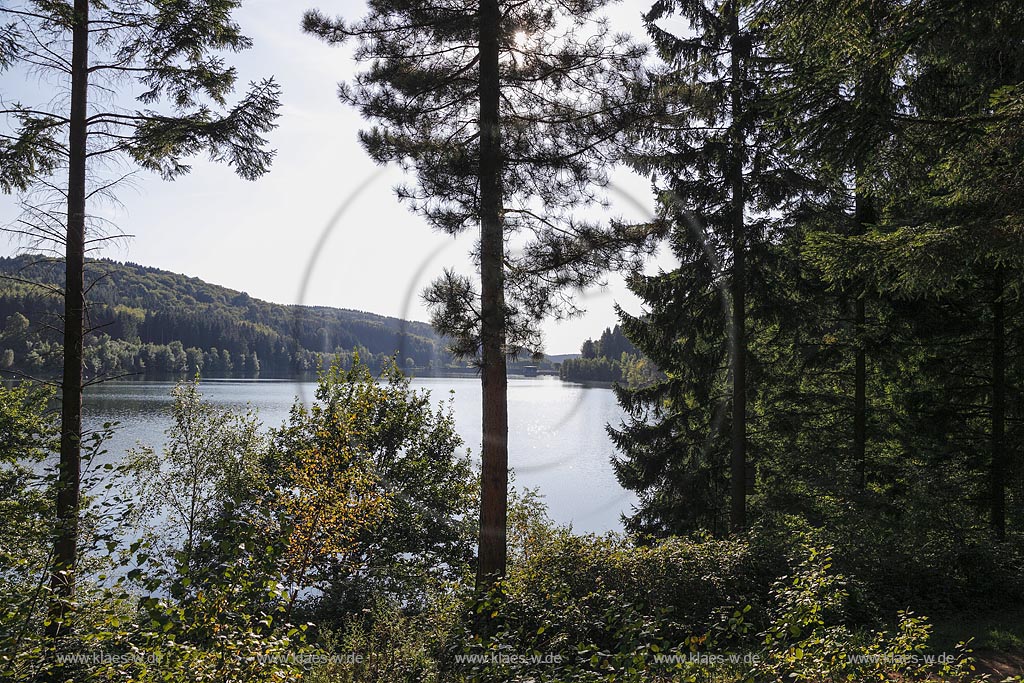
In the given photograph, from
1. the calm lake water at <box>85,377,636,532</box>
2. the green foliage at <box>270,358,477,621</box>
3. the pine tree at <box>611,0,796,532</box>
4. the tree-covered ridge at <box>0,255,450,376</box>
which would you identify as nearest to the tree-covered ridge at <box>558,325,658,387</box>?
the calm lake water at <box>85,377,636,532</box>

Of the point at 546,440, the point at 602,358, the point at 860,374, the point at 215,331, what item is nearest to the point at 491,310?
the point at 860,374

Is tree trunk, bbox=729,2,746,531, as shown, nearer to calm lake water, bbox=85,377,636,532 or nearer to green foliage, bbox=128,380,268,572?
calm lake water, bbox=85,377,636,532

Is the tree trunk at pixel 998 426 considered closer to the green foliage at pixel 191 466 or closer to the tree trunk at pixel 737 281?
the tree trunk at pixel 737 281

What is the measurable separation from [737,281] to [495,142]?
18.0ft

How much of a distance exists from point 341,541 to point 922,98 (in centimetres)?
1021

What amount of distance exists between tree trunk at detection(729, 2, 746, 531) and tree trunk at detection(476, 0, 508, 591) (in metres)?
4.84

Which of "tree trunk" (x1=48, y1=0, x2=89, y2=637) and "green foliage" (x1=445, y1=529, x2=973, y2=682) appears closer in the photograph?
"green foliage" (x1=445, y1=529, x2=973, y2=682)

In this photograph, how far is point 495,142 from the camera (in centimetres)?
802

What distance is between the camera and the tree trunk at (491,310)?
7816 millimetres

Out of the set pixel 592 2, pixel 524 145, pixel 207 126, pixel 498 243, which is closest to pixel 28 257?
pixel 207 126

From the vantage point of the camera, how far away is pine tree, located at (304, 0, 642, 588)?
7.85m


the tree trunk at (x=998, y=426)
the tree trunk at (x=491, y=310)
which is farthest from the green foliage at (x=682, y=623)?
the tree trunk at (x=998, y=426)

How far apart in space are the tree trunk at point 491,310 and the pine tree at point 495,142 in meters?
0.01

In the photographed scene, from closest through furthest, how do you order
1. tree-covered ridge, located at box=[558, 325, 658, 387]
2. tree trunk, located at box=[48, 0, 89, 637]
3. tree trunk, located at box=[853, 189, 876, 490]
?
tree trunk, located at box=[48, 0, 89, 637] → tree trunk, located at box=[853, 189, 876, 490] → tree-covered ridge, located at box=[558, 325, 658, 387]
